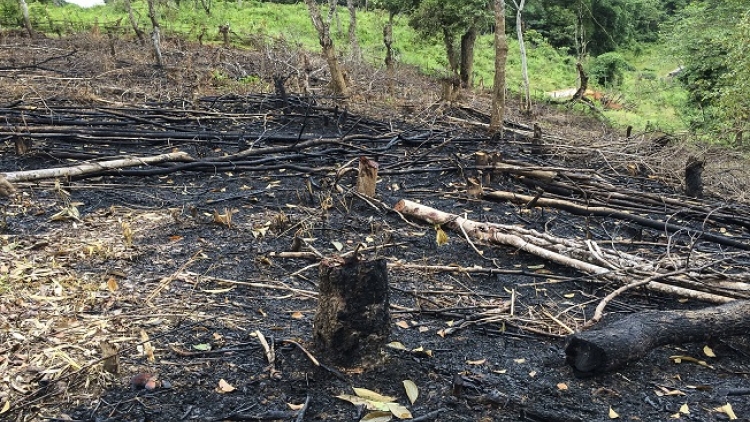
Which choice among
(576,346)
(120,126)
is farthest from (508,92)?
(576,346)

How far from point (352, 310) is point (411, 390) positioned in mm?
468

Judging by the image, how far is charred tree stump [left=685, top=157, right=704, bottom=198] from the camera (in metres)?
6.73

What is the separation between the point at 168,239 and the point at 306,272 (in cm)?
117

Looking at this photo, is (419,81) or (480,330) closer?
(480,330)

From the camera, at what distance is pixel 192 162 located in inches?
246

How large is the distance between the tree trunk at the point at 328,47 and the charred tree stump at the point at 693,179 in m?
5.71

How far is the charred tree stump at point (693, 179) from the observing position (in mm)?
6730

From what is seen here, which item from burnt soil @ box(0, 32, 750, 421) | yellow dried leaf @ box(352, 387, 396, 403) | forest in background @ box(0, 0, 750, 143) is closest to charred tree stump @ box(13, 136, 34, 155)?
burnt soil @ box(0, 32, 750, 421)

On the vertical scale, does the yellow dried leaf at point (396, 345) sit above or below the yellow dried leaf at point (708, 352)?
above

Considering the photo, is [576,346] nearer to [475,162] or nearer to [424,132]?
[475,162]

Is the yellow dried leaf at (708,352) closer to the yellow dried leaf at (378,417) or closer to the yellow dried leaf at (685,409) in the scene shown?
the yellow dried leaf at (685,409)

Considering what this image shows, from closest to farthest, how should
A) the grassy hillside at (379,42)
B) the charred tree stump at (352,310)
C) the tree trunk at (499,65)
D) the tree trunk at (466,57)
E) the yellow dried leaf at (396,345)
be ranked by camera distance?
the charred tree stump at (352,310) < the yellow dried leaf at (396,345) < the tree trunk at (499,65) < the tree trunk at (466,57) < the grassy hillside at (379,42)

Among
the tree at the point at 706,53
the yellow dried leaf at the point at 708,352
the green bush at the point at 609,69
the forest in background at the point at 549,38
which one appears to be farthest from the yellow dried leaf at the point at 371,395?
the green bush at the point at 609,69

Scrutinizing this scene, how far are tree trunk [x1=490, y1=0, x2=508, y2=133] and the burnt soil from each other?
1473 mm
